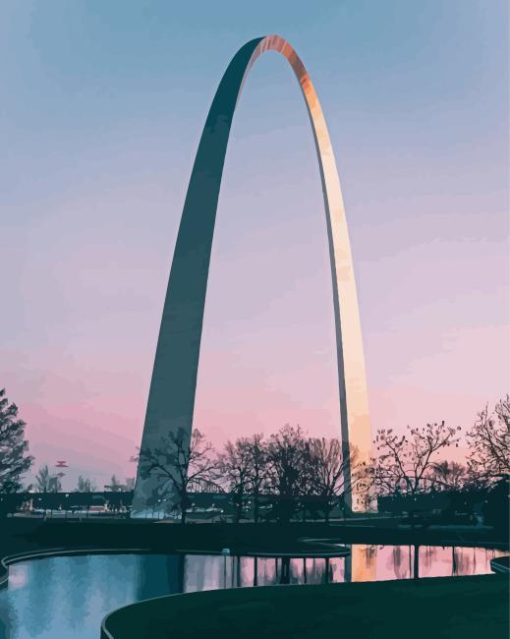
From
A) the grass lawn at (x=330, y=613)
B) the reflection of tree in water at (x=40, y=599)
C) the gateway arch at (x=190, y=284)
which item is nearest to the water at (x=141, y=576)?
the reflection of tree in water at (x=40, y=599)

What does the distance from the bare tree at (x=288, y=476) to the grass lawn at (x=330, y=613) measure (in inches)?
1100

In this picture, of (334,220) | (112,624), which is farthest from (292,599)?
(334,220)

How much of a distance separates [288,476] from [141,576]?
31.9m

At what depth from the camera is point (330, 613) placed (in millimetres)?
20688

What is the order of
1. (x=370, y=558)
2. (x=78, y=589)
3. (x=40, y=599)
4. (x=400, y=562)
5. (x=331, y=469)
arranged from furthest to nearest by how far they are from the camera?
1. (x=331, y=469)
2. (x=370, y=558)
3. (x=400, y=562)
4. (x=78, y=589)
5. (x=40, y=599)

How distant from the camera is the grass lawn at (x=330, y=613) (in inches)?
721

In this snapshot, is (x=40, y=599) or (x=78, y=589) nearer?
(x=40, y=599)

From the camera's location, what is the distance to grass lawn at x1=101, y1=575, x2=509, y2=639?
721 inches

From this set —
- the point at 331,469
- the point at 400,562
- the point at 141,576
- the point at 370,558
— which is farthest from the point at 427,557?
the point at 331,469

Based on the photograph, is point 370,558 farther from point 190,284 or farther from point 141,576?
point 190,284

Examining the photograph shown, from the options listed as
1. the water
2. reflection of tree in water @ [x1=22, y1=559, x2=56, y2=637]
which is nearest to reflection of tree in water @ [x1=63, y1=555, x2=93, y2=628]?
the water

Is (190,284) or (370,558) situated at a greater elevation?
(190,284)

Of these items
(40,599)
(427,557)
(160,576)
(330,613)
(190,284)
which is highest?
(190,284)

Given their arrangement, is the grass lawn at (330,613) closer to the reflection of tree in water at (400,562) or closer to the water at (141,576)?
the water at (141,576)
